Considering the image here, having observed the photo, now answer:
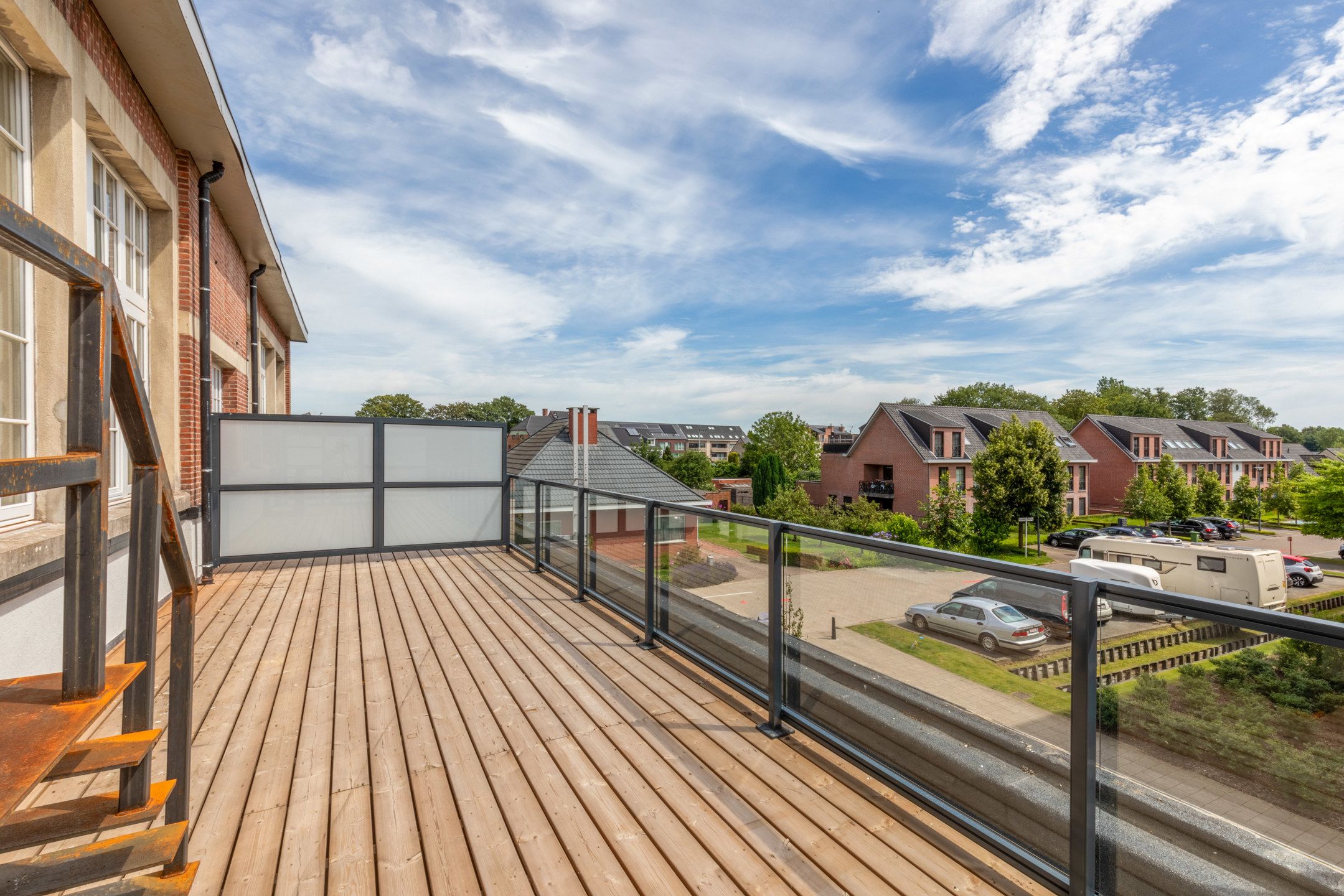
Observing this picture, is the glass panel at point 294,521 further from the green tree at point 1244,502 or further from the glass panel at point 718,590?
the green tree at point 1244,502

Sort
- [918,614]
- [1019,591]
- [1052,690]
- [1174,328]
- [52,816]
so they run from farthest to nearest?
[1174,328]
[918,614]
[1019,591]
[1052,690]
[52,816]

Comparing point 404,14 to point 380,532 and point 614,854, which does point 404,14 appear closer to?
point 380,532

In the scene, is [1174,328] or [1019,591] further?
[1174,328]

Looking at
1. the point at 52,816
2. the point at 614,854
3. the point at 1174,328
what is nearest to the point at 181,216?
the point at 52,816

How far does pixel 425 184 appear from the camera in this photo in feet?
39.0

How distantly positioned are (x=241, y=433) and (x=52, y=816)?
261 inches

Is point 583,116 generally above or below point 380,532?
above

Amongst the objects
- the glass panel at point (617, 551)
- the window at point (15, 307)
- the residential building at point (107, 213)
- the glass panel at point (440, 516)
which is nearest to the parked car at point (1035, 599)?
the glass panel at point (617, 551)

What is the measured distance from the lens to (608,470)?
17078 mm

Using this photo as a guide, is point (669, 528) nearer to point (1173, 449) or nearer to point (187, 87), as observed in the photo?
point (187, 87)

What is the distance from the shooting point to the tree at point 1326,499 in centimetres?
2523

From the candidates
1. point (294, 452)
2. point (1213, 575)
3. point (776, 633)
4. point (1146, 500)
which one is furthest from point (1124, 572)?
point (1146, 500)

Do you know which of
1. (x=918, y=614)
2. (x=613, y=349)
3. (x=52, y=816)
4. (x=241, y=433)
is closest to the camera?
(x=52, y=816)

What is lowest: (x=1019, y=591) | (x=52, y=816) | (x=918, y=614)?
(x=52, y=816)
